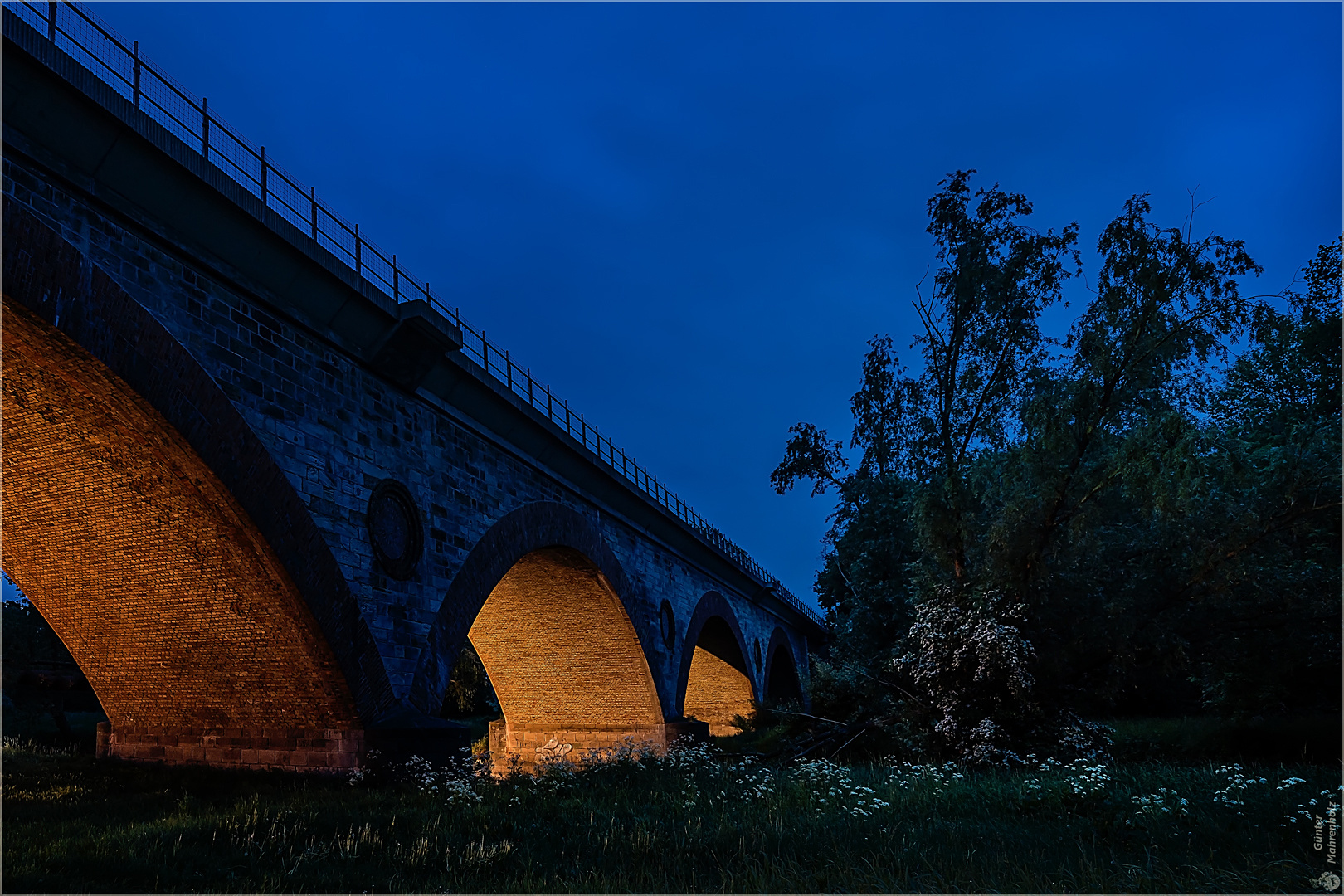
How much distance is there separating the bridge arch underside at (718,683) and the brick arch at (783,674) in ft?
22.3

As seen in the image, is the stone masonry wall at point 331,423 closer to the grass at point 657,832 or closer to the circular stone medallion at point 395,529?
the circular stone medallion at point 395,529

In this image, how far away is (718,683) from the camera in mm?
34844

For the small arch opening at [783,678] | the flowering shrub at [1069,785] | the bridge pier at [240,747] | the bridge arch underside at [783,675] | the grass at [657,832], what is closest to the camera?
the grass at [657,832]

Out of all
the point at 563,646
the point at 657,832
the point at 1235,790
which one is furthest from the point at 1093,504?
the point at 563,646

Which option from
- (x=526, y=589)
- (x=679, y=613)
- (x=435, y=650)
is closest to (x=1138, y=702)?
(x=679, y=613)

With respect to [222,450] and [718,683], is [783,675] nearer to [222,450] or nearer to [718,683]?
[718,683]

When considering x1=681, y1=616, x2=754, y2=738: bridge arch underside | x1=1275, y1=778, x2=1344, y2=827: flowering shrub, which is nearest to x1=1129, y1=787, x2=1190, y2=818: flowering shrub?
x1=1275, y1=778, x2=1344, y2=827: flowering shrub

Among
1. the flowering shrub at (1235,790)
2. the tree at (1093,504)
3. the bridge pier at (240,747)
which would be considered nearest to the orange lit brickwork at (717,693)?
the tree at (1093,504)

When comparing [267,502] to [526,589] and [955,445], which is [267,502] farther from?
[955,445]

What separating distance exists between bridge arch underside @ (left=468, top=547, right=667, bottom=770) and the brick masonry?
3423mm

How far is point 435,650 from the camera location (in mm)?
11766

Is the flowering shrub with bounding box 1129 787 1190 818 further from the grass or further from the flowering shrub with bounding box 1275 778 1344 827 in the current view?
the flowering shrub with bounding box 1275 778 1344 827

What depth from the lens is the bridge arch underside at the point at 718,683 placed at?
105ft

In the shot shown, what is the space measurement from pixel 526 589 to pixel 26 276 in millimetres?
12784
